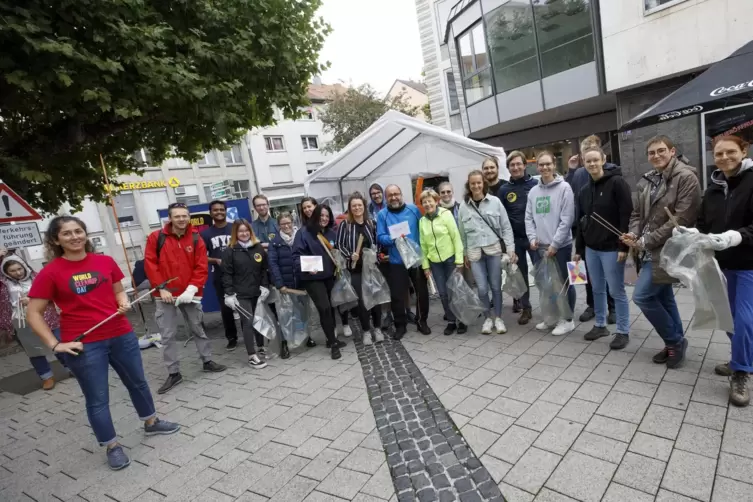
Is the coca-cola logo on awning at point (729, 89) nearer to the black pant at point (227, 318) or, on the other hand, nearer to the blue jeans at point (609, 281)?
the blue jeans at point (609, 281)

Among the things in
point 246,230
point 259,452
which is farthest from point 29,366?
point 259,452

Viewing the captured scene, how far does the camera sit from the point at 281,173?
30.2 metres

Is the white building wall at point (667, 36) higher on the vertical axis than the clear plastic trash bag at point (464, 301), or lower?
higher

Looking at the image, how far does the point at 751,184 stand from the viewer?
2.50 metres

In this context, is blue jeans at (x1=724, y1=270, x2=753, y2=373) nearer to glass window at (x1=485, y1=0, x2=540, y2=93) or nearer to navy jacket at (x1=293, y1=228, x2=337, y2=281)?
navy jacket at (x1=293, y1=228, x2=337, y2=281)

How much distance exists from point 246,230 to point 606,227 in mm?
3854

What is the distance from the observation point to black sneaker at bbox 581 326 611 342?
12.9 feet

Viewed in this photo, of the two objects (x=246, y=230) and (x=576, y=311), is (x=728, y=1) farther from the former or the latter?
(x=246, y=230)

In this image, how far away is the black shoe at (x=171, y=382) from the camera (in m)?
4.24

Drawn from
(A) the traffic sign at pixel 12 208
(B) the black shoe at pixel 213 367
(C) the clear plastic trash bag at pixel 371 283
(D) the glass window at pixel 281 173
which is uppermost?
(D) the glass window at pixel 281 173

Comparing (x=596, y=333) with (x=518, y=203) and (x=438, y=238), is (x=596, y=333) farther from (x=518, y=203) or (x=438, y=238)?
(x=438, y=238)

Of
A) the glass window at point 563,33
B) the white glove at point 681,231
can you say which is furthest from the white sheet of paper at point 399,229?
the glass window at point 563,33

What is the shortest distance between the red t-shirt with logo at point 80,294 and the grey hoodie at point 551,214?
4134 millimetres

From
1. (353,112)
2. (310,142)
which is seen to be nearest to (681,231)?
(353,112)
